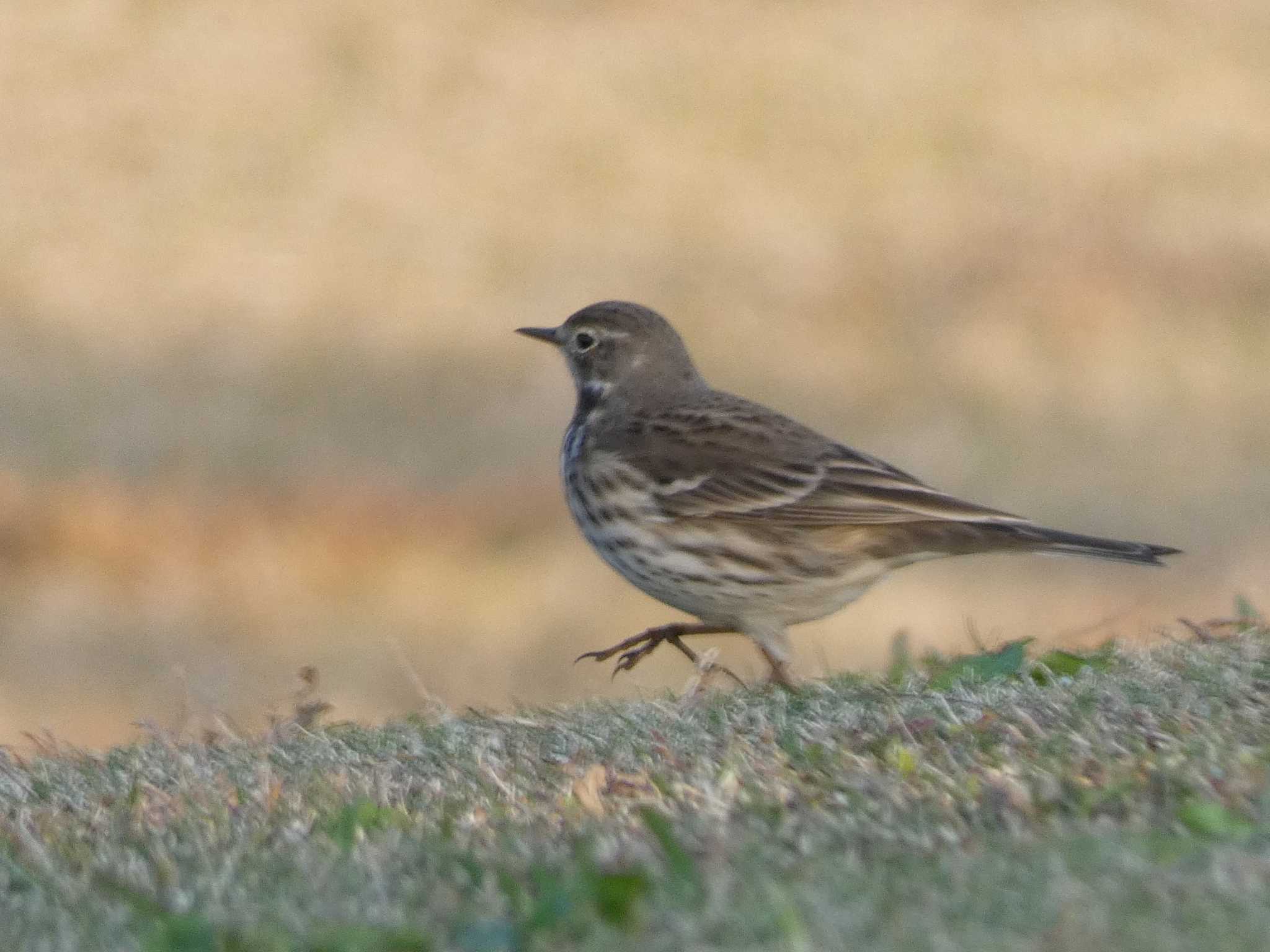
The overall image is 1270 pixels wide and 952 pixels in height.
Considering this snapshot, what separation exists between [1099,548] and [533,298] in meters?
12.2

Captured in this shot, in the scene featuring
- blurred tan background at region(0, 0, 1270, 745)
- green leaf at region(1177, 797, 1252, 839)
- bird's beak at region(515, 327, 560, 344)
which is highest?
blurred tan background at region(0, 0, 1270, 745)

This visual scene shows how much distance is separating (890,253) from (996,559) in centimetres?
579

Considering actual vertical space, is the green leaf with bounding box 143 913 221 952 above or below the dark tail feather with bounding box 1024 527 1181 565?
below

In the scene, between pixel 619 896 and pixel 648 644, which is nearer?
pixel 619 896

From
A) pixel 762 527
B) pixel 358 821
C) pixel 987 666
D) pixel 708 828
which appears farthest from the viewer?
pixel 762 527

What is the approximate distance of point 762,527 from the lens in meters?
7.02

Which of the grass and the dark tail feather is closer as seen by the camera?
the grass

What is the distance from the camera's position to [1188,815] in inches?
140

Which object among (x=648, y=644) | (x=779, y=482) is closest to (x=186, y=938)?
(x=648, y=644)

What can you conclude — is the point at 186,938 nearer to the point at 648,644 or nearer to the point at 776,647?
the point at 648,644

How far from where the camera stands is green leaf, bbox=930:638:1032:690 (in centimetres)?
537

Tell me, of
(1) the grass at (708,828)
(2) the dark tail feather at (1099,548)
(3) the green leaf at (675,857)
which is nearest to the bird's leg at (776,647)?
(2) the dark tail feather at (1099,548)

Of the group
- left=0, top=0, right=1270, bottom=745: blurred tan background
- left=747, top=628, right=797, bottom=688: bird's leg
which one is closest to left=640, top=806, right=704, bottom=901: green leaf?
left=747, top=628, right=797, bottom=688: bird's leg

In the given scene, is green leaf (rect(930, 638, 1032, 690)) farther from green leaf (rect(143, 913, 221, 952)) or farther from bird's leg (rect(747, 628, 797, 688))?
green leaf (rect(143, 913, 221, 952))
